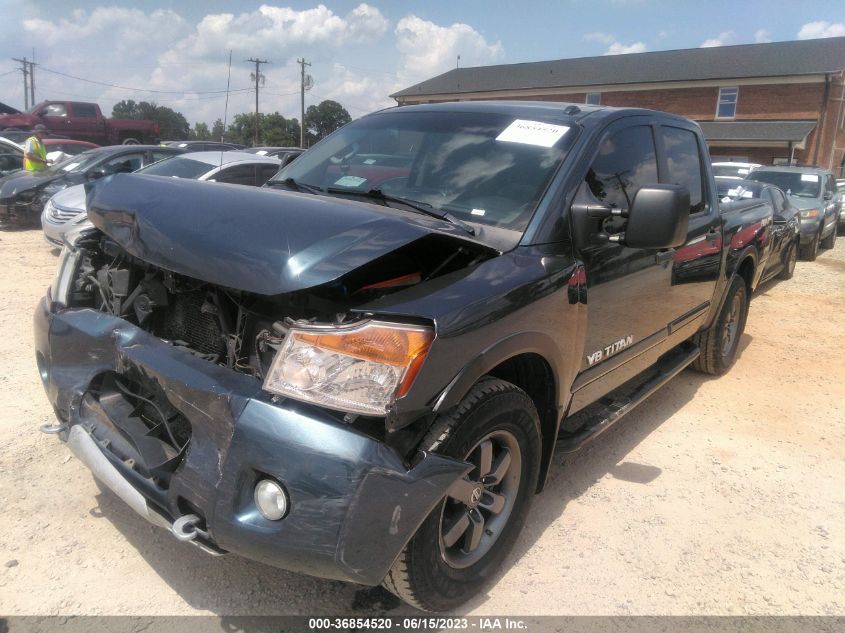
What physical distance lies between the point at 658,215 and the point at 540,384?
82 cm

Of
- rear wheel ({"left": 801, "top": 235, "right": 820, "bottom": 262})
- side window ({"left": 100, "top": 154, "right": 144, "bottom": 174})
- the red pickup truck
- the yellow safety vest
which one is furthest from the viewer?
the red pickup truck

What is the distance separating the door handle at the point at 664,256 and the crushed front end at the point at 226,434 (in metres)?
1.89

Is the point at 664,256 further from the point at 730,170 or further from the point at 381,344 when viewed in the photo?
the point at 730,170

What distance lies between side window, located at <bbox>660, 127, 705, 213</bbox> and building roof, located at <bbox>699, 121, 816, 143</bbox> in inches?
1159

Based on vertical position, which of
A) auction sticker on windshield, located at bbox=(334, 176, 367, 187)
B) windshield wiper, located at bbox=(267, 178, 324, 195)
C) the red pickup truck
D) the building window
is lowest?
windshield wiper, located at bbox=(267, 178, 324, 195)

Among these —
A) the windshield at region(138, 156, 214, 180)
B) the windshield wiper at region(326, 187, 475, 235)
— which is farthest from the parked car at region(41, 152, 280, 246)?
the windshield wiper at region(326, 187, 475, 235)

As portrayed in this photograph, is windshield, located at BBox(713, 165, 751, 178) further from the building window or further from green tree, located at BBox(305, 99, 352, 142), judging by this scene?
green tree, located at BBox(305, 99, 352, 142)

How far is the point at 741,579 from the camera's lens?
2.68 meters

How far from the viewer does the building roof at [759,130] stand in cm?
2984

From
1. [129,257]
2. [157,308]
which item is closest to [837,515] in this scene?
[157,308]

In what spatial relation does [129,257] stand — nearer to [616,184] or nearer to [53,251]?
[616,184]

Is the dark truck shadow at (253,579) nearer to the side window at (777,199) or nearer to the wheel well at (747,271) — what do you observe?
the wheel well at (747,271)

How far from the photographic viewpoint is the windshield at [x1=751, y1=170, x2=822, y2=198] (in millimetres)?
12648

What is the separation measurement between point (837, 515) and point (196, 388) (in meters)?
3.16
